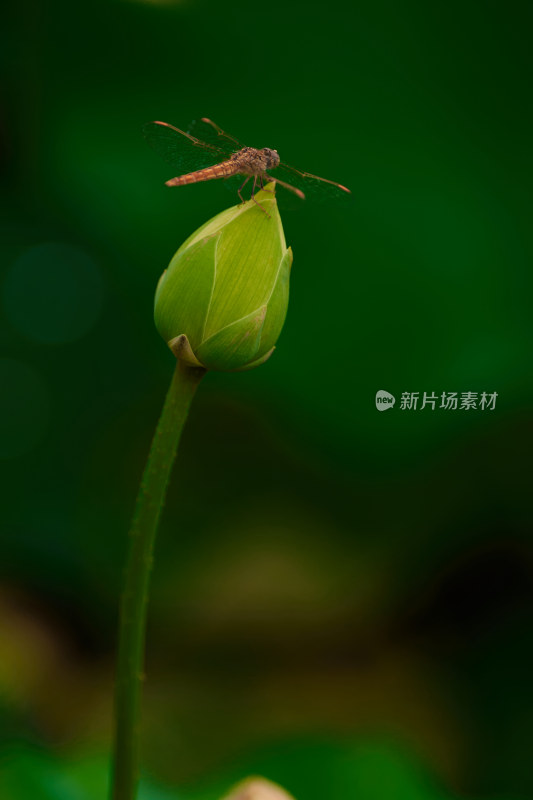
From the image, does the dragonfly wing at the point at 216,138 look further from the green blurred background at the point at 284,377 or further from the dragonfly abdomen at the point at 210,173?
the green blurred background at the point at 284,377

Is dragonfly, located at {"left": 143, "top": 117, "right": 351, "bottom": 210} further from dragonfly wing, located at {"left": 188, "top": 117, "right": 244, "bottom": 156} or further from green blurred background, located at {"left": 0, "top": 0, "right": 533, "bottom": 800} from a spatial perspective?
green blurred background, located at {"left": 0, "top": 0, "right": 533, "bottom": 800}

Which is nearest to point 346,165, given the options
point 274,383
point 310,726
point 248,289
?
point 274,383

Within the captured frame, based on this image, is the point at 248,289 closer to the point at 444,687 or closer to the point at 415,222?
the point at 415,222

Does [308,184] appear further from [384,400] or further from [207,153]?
[384,400]

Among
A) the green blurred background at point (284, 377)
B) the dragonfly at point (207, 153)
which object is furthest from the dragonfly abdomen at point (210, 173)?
the green blurred background at point (284, 377)

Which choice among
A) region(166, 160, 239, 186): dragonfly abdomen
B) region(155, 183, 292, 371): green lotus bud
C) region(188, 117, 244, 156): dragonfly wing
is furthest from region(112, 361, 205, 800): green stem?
region(188, 117, 244, 156): dragonfly wing

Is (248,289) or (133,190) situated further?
(133,190)
